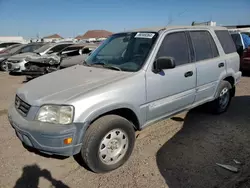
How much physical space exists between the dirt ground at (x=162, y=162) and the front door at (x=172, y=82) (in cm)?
A: 57

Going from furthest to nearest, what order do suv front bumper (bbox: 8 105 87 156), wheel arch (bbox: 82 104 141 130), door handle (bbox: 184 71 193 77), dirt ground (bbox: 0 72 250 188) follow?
door handle (bbox: 184 71 193 77) < dirt ground (bbox: 0 72 250 188) < wheel arch (bbox: 82 104 141 130) < suv front bumper (bbox: 8 105 87 156)

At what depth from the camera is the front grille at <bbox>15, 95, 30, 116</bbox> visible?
2.82 metres

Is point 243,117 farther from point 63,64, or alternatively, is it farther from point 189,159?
point 63,64

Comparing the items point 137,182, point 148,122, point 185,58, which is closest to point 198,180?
point 137,182

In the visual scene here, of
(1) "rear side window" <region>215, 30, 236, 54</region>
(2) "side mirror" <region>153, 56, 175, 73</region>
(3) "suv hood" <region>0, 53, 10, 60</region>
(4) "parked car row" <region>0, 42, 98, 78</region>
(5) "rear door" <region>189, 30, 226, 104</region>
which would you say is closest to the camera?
(2) "side mirror" <region>153, 56, 175, 73</region>

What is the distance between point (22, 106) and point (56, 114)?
0.67 metres

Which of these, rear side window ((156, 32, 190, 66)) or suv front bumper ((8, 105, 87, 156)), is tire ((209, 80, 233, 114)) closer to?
rear side window ((156, 32, 190, 66))


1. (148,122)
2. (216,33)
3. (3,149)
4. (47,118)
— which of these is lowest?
(3,149)

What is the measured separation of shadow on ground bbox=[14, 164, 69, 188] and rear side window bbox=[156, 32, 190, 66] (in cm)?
221

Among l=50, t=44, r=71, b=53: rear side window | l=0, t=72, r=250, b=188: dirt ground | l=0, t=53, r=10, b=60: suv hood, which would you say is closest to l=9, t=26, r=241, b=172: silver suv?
l=0, t=72, r=250, b=188: dirt ground

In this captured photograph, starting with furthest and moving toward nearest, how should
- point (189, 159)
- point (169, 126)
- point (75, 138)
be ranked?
point (169, 126)
point (189, 159)
point (75, 138)

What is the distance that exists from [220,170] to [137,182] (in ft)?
3.65

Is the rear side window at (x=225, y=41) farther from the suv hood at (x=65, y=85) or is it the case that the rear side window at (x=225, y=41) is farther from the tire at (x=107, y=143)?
the tire at (x=107, y=143)

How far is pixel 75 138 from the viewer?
8.47 ft
